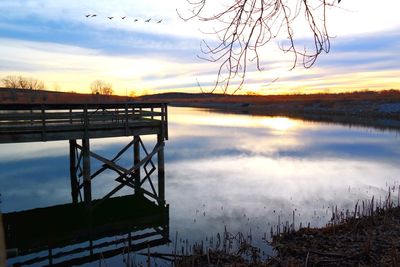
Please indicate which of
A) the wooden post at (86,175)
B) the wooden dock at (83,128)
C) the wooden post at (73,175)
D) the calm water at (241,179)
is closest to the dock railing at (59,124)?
the wooden dock at (83,128)

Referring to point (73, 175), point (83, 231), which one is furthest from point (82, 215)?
point (73, 175)

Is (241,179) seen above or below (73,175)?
below

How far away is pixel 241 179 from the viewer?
70.3ft

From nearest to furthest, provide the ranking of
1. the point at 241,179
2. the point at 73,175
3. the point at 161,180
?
the point at 161,180 < the point at 73,175 < the point at 241,179

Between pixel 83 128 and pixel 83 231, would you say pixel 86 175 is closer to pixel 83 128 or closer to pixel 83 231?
pixel 83 128

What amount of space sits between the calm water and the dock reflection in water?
3.05ft

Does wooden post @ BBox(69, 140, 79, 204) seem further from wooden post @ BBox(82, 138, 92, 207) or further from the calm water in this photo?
wooden post @ BBox(82, 138, 92, 207)

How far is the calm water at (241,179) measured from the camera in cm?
1423

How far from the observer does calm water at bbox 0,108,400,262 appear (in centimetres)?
1423

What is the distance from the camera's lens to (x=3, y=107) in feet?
42.8

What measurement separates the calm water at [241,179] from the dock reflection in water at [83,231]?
93 centimetres

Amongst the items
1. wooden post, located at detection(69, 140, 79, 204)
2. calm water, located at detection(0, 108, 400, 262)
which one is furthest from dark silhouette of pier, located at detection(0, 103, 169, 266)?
calm water, located at detection(0, 108, 400, 262)

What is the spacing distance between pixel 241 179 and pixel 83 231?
1111 cm

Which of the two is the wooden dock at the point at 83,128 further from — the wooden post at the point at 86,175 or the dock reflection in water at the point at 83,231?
the dock reflection in water at the point at 83,231
